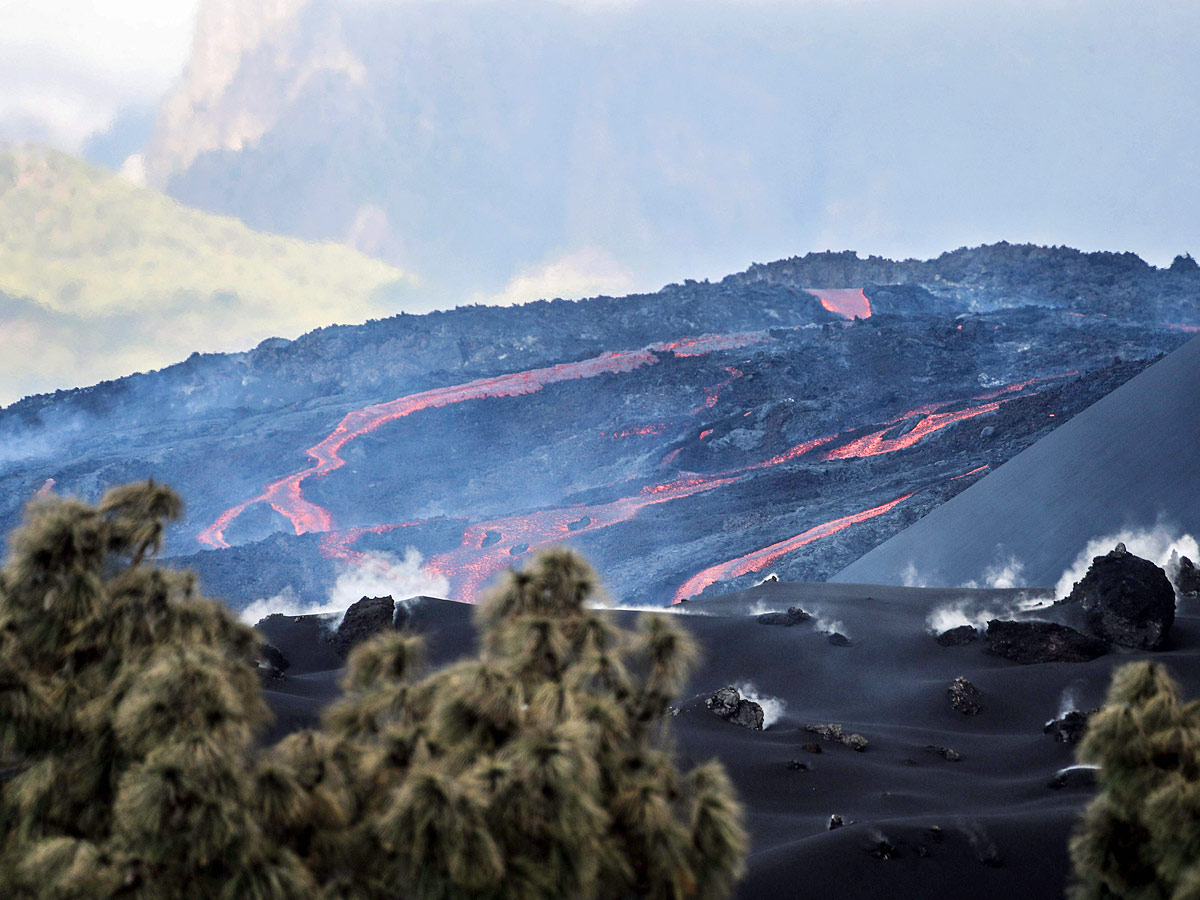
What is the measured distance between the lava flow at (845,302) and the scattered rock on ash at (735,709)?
97211 mm

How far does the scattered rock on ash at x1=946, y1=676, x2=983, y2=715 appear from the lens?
1989cm

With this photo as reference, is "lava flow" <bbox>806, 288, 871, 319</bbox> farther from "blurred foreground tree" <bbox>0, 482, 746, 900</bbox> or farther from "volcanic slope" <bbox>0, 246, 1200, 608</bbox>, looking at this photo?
"blurred foreground tree" <bbox>0, 482, 746, 900</bbox>

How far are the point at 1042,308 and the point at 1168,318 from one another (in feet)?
49.1

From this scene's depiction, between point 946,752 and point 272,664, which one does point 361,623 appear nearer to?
point 272,664

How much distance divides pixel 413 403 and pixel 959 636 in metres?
63.6

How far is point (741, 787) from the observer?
15.8m

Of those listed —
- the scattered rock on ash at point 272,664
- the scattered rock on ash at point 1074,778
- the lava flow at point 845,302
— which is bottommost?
the scattered rock on ash at point 1074,778

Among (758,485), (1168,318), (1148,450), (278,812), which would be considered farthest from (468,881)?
(1168,318)

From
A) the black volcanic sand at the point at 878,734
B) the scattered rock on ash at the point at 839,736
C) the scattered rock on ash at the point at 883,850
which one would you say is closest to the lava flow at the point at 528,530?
the black volcanic sand at the point at 878,734

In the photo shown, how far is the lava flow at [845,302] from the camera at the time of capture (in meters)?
115

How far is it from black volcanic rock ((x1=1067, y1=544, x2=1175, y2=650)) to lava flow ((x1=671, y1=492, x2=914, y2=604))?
23.2m

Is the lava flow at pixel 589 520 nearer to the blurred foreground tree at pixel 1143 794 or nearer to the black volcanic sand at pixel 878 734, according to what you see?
the black volcanic sand at pixel 878 734

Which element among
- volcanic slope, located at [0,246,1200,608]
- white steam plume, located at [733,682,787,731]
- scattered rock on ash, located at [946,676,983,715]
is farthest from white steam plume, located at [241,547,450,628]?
scattered rock on ash, located at [946,676,983,715]

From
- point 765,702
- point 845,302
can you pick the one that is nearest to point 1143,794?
point 765,702
